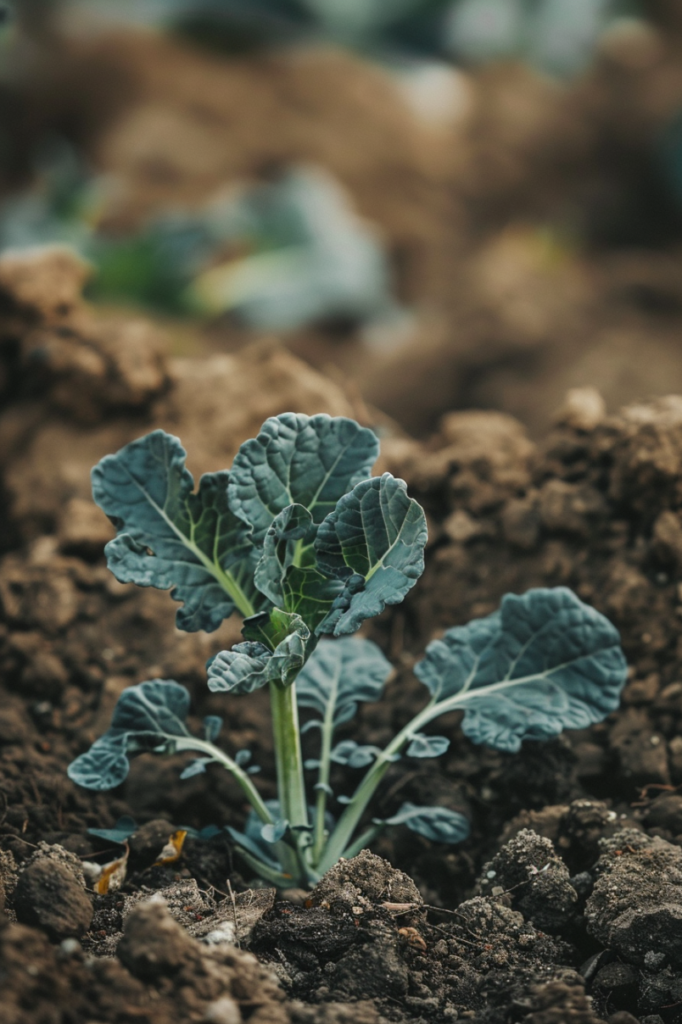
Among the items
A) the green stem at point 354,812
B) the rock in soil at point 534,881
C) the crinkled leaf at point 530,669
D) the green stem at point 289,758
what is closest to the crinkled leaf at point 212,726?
the green stem at point 289,758

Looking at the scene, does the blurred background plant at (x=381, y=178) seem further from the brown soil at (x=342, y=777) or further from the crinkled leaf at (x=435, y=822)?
the crinkled leaf at (x=435, y=822)

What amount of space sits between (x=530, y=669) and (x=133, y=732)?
698 mm

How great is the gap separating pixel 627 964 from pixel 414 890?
32 centimetres

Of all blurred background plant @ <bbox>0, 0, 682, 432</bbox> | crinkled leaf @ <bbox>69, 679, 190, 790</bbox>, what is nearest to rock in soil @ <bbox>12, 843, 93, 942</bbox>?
crinkled leaf @ <bbox>69, 679, 190, 790</bbox>

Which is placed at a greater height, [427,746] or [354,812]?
[427,746]

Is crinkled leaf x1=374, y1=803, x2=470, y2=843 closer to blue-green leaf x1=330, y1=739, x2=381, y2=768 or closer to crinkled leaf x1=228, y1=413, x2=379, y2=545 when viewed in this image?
blue-green leaf x1=330, y1=739, x2=381, y2=768

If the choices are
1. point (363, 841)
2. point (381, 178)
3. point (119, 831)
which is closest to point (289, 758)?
point (363, 841)

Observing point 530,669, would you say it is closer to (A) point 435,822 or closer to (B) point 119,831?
(A) point 435,822

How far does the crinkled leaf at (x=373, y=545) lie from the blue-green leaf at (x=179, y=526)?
0.21m

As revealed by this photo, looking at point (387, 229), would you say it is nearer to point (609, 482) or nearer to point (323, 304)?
point (323, 304)

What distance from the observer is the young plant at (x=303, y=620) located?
1.29 metres

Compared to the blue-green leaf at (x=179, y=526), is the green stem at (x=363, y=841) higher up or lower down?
lower down

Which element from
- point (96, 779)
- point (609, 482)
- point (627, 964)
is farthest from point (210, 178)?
point (627, 964)

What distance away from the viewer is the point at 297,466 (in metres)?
1.39
